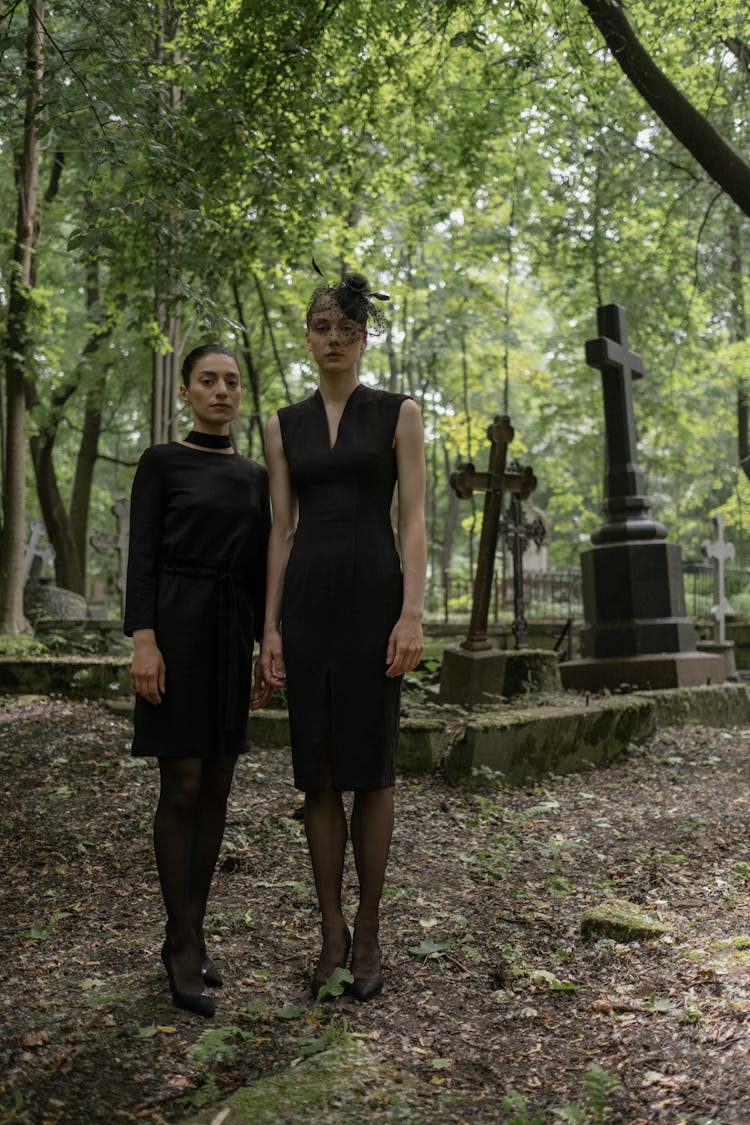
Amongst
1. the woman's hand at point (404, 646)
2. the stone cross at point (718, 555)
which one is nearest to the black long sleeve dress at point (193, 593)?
the woman's hand at point (404, 646)

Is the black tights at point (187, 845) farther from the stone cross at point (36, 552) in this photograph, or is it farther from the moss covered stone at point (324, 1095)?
the stone cross at point (36, 552)

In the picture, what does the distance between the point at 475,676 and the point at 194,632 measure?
16.7 feet

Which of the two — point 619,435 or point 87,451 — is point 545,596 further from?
point 619,435

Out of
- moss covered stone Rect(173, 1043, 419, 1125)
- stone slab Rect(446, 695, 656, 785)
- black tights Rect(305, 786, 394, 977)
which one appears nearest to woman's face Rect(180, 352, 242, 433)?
black tights Rect(305, 786, 394, 977)

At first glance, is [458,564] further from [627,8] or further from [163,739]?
[163,739]

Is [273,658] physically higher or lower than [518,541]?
lower

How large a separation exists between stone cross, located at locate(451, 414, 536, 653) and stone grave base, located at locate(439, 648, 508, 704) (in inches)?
3.9

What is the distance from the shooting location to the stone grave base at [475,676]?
794 cm

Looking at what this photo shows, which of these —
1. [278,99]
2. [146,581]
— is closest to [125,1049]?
[146,581]

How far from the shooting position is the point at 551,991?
325cm

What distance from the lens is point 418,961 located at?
3.49 meters

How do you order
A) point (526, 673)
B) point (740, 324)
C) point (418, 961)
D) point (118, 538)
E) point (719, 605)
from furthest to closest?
point (740, 324) → point (118, 538) → point (719, 605) → point (526, 673) → point (418, 961)

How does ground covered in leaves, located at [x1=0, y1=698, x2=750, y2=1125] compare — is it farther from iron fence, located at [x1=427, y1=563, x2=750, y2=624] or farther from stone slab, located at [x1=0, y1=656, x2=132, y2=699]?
iron fence, located at [x1=427, y1=563, x2=750, y2=624]

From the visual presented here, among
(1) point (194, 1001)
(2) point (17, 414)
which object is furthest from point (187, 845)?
(2) point (17, 414)
